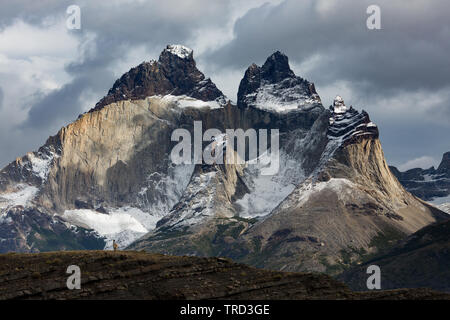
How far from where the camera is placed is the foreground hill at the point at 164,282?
443 feet

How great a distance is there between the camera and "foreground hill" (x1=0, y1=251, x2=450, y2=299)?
443 ft

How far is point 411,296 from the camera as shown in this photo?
140125 millimetres

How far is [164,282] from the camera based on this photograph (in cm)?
14088
